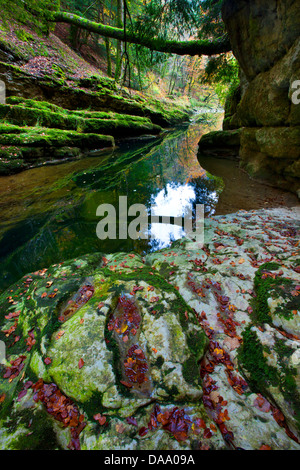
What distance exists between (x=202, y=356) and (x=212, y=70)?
568 inches

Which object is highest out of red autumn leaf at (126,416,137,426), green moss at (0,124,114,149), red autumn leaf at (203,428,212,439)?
green moss at (0,124,114,149)

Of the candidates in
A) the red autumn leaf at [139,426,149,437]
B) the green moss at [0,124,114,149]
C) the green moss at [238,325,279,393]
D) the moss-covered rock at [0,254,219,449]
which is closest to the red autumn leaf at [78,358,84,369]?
the moss-covered rock at [0,254,219,449]

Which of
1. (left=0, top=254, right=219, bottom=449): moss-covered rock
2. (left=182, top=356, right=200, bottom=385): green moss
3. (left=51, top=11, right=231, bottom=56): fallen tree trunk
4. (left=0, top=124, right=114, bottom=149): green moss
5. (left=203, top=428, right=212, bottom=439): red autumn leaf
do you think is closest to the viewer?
(left=203, top=428, right=212, bottom=439): red autumn leaf

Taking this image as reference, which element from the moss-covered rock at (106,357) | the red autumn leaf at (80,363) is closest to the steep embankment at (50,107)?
the moss-covered rock at (106,357)

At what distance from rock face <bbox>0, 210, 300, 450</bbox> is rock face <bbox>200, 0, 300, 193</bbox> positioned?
527 cm

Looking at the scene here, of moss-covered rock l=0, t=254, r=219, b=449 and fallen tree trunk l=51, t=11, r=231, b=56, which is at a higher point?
fallen tree trunk l=51, t=11, r=231, b=56

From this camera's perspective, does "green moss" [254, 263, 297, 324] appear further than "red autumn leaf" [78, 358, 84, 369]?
Yes

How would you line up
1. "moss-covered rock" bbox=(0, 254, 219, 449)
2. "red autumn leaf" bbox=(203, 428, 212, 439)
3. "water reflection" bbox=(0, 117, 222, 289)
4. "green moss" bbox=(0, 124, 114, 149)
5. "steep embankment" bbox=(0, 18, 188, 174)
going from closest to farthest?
"red autumn leaf" bbox=(203, 428, 212, 439) → "moss-covered rock" bbox=(0, 254, 219, 449) → "water reflection" bbox=(0, 117, 222, 289) → "green moss" bbox=(0, 124, 114, 149) → "steep embankment" bbox=(0, 18, 188, 174)

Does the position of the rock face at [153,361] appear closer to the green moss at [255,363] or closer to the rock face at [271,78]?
the green moss at [255,363]

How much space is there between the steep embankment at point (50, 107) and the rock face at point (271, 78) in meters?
7.49

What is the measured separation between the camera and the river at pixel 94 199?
5.01 metres

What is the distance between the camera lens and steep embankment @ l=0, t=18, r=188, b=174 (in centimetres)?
984

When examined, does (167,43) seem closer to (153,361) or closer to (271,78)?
(271,78)

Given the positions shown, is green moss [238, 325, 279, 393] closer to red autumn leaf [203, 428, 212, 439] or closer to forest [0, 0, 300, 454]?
forest [0, 0, 300, 454]
